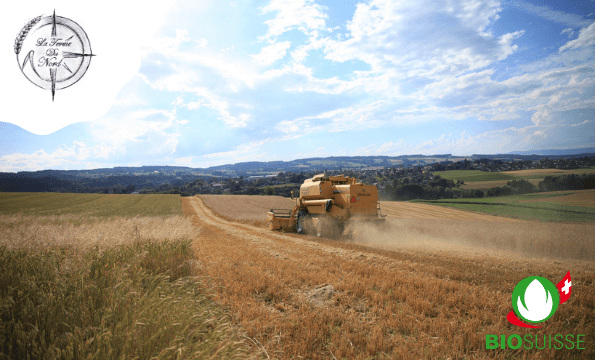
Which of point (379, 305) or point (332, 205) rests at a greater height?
point (332, 205)

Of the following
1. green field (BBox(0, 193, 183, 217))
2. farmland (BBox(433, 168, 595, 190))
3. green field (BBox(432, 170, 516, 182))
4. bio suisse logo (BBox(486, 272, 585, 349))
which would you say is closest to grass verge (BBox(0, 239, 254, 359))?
bio suisse logo (BBox(486, 272, 585, 349))

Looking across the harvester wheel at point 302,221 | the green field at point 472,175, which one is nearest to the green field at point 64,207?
the harvester wheel at point 302,221

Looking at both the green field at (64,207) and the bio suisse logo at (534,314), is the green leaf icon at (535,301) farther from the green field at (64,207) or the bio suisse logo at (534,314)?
the green field at (64,207)

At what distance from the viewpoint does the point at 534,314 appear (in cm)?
417

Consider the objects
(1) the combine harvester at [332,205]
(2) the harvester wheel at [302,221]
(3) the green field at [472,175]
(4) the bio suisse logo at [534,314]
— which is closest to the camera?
(4) the bio suisse logo at [534,314]

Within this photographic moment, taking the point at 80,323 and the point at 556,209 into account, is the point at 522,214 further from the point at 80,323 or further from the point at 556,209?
the point at 80,323

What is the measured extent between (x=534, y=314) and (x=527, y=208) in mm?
18944

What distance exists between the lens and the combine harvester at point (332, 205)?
13922 millimetres

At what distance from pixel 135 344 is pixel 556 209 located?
20687 millimetres

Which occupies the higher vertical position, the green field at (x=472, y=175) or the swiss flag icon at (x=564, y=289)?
the green field at (x=472, y=175)

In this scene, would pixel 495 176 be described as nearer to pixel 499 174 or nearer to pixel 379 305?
A: pixel 499 174

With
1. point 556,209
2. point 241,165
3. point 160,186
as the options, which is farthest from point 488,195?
point 241,165

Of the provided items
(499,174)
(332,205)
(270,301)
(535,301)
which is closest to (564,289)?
(535,301)

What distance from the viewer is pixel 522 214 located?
18.8 m
